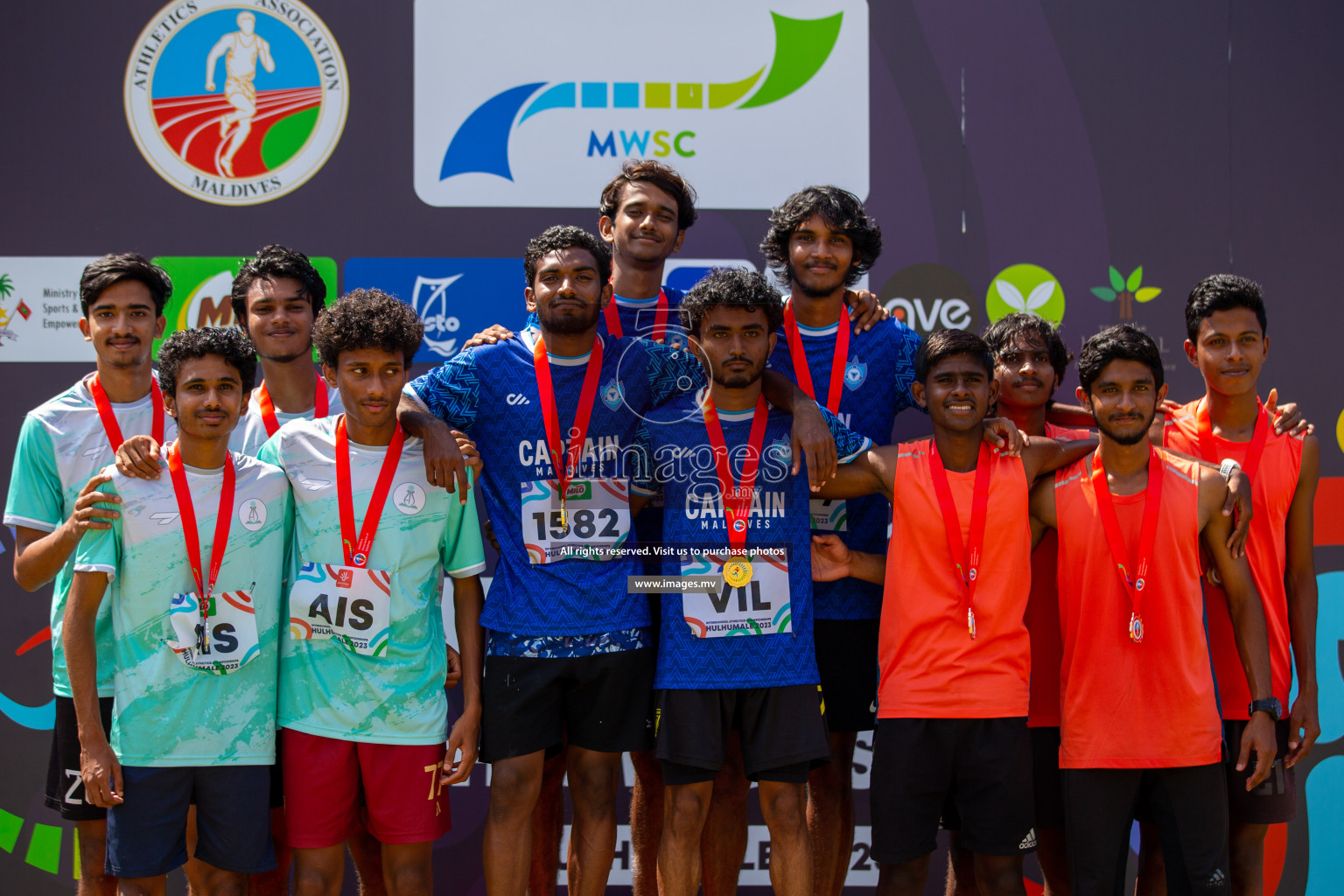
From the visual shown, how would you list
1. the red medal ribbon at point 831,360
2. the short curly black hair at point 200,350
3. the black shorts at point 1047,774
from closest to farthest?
the short curly black hair at point 200,350, the black shorts at point 1047,774, the red medal ribbon at point 831,360

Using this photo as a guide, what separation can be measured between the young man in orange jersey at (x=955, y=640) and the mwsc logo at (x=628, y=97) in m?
1.59

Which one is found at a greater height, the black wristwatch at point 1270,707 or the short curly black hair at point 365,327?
the short curly black hair at point 365,327

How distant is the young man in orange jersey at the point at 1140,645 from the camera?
9.39 feet

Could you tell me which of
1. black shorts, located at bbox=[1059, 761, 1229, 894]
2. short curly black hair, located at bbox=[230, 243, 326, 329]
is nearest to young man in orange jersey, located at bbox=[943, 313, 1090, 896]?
black shorts, located at bbox=[1059, 761, 1229, 894]

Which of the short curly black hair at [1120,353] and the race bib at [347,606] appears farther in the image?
the short curly black hair at [1120,353]

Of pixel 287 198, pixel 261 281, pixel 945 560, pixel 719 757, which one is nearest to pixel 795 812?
pixel 719 757

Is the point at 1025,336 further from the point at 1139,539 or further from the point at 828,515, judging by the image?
the point at 828,515

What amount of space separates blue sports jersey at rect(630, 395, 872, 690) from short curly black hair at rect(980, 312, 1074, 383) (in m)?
1.02

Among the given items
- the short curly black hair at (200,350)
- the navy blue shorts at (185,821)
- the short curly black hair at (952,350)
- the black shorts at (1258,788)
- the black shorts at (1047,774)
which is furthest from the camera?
the black shorts at (1047,774)

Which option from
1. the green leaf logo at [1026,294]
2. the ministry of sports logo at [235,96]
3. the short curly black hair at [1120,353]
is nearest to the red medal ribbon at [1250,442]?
the short curly black hair at [1120,353]

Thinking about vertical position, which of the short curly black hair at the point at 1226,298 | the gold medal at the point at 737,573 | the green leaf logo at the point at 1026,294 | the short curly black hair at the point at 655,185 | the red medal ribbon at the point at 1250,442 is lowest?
the gold medal at the point at 737,573

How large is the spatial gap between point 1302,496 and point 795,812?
6.90 ft

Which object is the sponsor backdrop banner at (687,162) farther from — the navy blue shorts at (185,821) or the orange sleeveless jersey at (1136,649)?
the navy blue shorts at (185,821)

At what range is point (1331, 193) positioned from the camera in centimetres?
423
